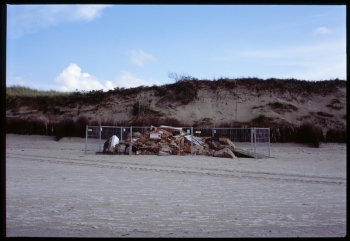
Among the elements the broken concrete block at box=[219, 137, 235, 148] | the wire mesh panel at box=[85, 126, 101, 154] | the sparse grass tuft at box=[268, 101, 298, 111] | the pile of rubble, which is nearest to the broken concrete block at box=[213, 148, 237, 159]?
the pile of rubble

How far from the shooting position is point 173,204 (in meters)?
8.26

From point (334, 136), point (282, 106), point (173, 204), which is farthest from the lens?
point (282, 106)

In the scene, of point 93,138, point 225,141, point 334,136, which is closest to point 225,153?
point 225,141

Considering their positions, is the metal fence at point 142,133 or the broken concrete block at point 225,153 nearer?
the broken concrete block at point 225,153

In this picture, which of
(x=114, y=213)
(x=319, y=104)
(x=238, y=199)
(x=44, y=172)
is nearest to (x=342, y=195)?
(x=238, y=199)

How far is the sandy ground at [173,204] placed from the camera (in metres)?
6.18

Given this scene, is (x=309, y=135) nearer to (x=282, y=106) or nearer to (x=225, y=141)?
(x=225, y=141)

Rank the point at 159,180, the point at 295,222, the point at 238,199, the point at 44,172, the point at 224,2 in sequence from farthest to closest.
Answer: the point at 44,172 < the point at 159,180 < the point at 238,199 < the point at 295,222 < the point at 224,2

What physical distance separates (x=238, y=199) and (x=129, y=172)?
19.8ft

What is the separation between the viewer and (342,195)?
9.68m

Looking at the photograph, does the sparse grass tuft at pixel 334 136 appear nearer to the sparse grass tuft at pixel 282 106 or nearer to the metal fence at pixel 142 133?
the metal fence at pixel 142 133

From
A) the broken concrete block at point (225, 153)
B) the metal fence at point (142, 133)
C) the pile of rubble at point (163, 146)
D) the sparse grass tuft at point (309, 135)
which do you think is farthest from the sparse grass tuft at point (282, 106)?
the broken concrete block at point (225, 153)

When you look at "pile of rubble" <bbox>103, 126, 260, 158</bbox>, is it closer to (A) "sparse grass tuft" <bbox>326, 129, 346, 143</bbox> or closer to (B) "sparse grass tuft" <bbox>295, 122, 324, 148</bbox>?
(B) "sparse grass tuft" <bbox>295, 122, 324, 148</bbox>

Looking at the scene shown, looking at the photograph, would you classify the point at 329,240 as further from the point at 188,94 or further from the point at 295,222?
the point at 188,94
